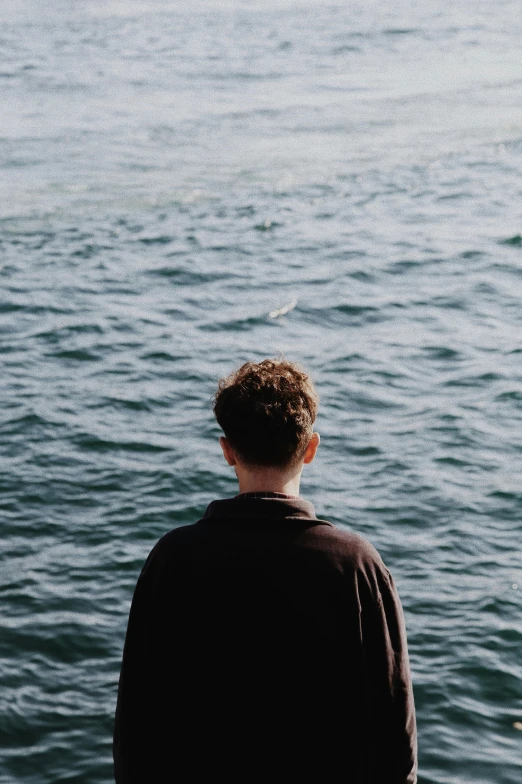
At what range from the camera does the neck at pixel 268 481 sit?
3154mm

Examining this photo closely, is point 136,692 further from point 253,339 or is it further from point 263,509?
point 253,339

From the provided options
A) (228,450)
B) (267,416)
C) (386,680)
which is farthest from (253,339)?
(386,680)

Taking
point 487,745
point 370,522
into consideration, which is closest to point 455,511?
point 370,522

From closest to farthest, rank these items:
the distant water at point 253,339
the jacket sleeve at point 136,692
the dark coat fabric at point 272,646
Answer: the dark coat fabric at point 272,646, the jacket sleeve at point 136,692, the distant water at point 253,339

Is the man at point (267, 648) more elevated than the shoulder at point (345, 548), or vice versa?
the shoulder at point (345, 548)

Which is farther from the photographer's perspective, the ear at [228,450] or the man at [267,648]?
the ear at [228,450]

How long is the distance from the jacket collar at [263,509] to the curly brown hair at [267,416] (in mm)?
124

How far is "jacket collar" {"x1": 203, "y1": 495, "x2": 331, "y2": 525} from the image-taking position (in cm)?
307

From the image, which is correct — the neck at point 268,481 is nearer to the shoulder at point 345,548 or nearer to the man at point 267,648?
the man at point 267,648

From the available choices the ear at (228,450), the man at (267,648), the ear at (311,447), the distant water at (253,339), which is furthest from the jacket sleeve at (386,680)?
the distant water at (253,339)

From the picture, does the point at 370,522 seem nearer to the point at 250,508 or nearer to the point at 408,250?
the point at 250,508

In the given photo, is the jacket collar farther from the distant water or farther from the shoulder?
the distant water

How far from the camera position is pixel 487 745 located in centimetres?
679

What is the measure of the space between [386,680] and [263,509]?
0.58 metres
